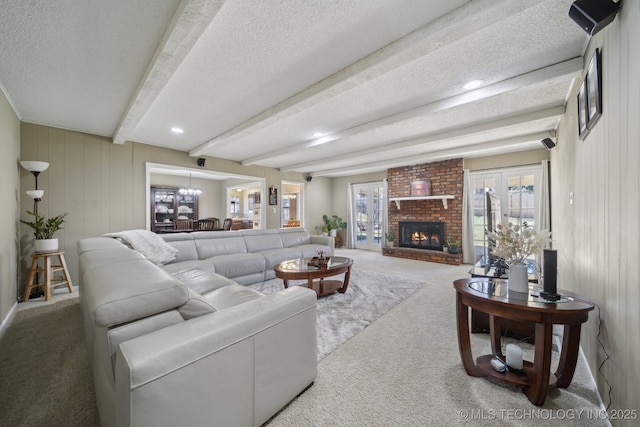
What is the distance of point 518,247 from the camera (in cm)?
164

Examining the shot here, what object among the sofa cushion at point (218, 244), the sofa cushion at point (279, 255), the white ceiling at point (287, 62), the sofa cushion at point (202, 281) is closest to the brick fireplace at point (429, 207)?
the white ceiling at point (287, 62)

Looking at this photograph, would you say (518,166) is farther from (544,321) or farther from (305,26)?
(305,26)

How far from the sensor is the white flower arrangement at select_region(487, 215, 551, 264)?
1611mm

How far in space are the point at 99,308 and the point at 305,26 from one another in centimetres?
195

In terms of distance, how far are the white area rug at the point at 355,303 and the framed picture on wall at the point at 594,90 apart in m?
2.34

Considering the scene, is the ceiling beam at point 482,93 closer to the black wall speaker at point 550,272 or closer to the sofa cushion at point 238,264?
the black wall speaker at point 550,272

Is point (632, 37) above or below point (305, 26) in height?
below

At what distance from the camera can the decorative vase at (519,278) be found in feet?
5.25

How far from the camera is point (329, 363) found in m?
1.84

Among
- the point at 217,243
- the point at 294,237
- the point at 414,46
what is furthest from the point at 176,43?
the point at 294,237

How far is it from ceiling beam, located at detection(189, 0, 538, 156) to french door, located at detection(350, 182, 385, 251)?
5031mm

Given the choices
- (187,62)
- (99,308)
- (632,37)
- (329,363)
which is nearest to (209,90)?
(187,62)

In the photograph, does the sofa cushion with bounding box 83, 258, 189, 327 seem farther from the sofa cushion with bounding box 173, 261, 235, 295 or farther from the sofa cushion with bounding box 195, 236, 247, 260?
the sofa cushion with bounding box 195, 236, 247, 260

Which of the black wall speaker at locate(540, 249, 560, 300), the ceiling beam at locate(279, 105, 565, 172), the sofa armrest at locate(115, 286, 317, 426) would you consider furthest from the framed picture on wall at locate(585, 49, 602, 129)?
the sofa armrest at locate(115, 286, 317, 426)
